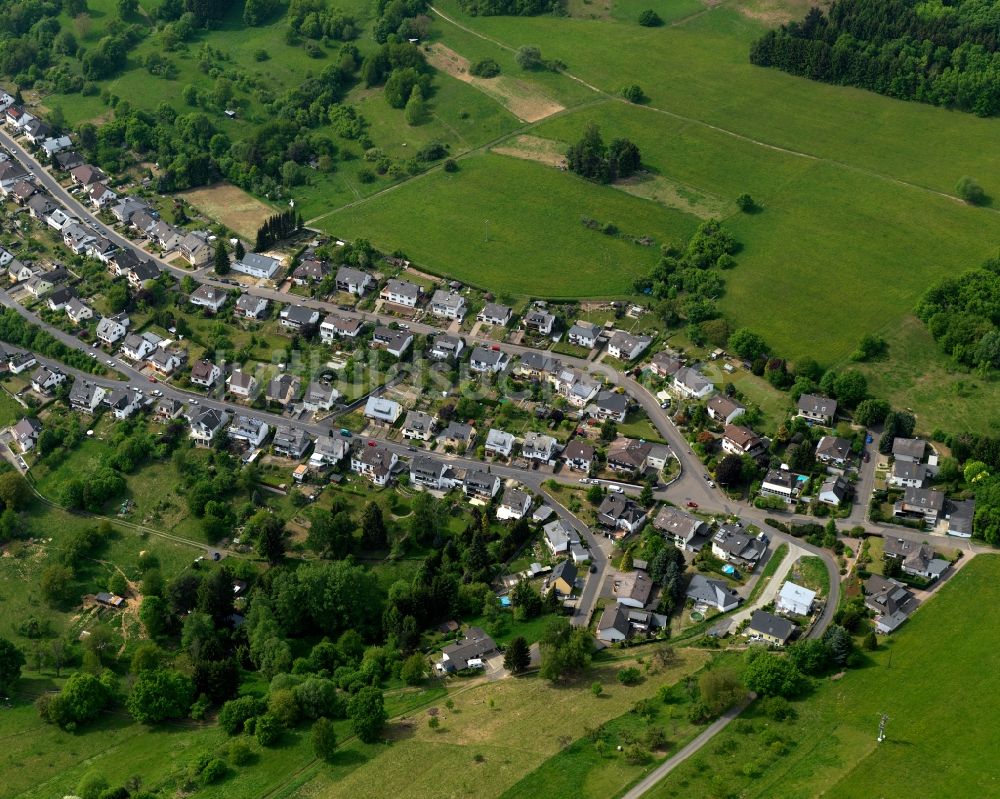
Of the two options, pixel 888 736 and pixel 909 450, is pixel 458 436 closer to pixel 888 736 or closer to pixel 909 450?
pixel 909 450

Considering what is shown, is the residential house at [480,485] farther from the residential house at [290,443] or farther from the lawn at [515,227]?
the lawn at [515,227]

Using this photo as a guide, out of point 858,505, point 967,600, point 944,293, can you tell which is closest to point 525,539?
point 858,505

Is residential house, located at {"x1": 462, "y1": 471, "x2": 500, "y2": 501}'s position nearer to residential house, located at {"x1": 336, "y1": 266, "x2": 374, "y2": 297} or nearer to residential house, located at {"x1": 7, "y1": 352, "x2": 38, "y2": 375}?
residential house, located at {"x1": 336, "y1": 266, "x2": 374, "y2": 297}

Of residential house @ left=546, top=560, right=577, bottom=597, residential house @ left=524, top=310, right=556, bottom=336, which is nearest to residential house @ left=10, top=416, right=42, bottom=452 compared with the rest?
residential house @ left=524, top=310, right=556, bottom=336

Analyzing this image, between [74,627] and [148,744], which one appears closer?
[148,744]

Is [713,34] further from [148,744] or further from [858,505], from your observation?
[148,744]

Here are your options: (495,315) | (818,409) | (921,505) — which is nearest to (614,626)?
(921,505)
